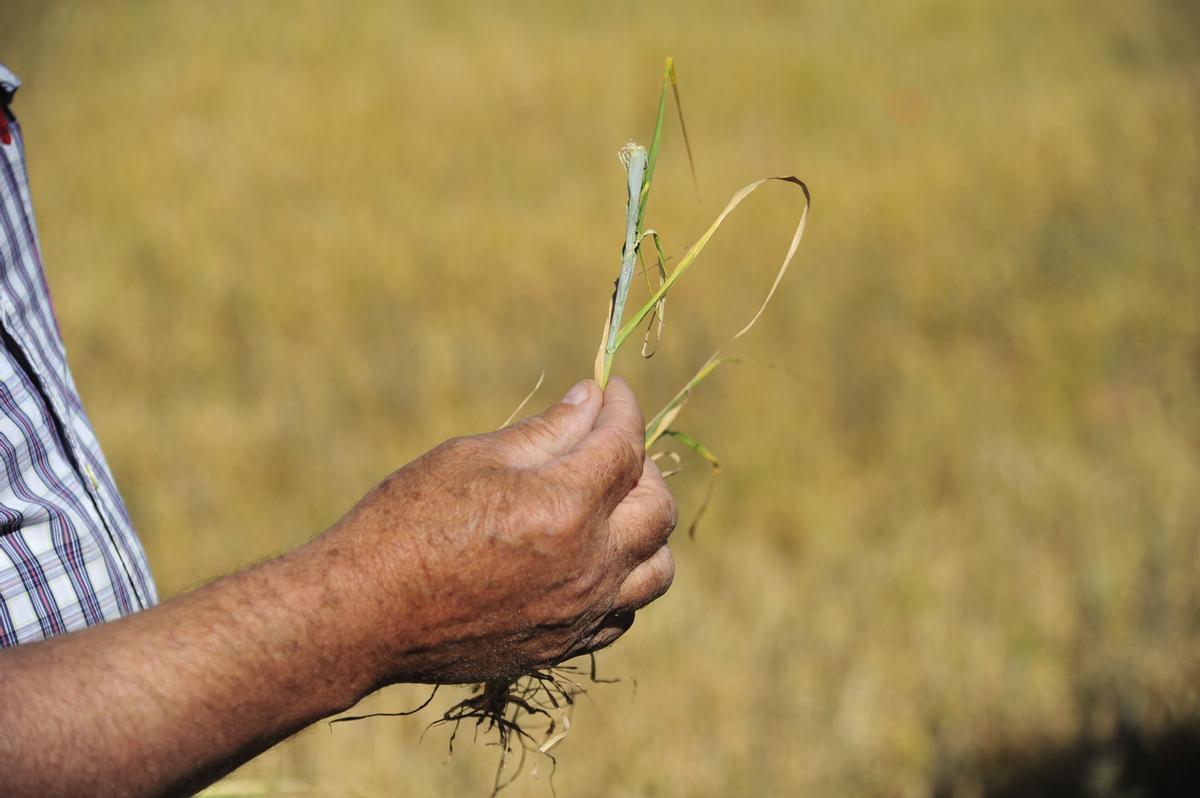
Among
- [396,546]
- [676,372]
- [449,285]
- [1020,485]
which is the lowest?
[1020,485]

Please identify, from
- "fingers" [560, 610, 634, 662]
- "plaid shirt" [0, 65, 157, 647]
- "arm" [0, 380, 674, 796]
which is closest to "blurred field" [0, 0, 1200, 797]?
"plaid shirt" [0, 65, 157, 647]

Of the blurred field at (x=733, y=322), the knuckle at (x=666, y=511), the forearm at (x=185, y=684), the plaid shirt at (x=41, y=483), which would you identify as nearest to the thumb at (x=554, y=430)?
the knuckle at (x=666, y=511)

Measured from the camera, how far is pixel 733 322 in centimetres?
522

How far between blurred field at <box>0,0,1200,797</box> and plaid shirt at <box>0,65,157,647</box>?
109cm

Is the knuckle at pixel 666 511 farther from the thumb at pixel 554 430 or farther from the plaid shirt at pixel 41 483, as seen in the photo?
the plaid shirt at pixel 41 483

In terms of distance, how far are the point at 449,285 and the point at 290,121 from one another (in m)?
2.38

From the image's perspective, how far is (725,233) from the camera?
5957 millimetres

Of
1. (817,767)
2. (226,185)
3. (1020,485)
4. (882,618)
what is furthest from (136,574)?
(226,185)

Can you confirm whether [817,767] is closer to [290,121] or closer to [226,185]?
[226,185]

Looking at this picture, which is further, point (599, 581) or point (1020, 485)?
point (1020, 485)

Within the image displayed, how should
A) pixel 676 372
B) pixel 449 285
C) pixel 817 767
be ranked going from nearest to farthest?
pixel 817 767 → pixel 676 372 → pixel 449 285

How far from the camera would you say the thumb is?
1.13 metres

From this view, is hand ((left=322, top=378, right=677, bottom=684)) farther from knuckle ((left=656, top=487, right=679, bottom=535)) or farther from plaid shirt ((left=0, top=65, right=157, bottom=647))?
plaid shirt ((left=0, top=65, right=157, bottom=647))

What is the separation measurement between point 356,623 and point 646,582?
Result: 33 cm
